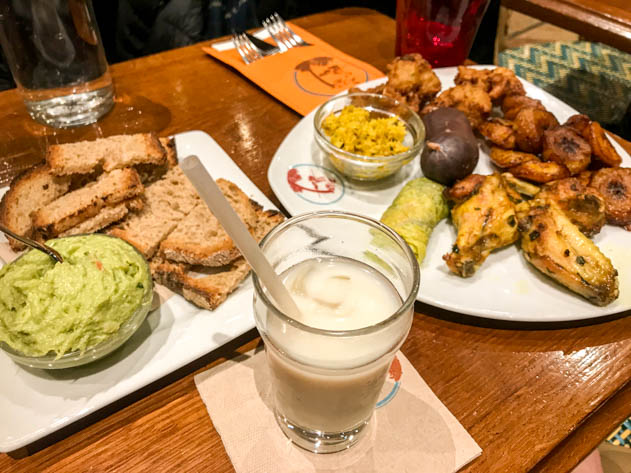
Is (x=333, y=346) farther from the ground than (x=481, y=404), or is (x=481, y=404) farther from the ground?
(x=333, y=346)

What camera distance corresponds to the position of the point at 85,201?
144 cm

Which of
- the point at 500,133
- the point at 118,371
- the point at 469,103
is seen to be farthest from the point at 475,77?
the point at 118,371

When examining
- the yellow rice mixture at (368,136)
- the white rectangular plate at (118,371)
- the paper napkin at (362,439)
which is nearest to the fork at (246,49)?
the yellow rice mixture at (368,136)

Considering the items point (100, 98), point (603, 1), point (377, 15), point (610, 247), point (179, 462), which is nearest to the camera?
point (179, 462)

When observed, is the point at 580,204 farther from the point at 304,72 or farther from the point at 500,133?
the point at 304,72

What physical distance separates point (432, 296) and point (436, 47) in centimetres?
166

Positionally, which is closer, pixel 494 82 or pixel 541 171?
pixel 541 171

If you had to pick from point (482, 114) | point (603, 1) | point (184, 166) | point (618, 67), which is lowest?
point (618, 67)

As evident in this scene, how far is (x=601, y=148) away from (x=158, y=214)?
5.25 feet

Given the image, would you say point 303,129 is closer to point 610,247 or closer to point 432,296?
point 432,296

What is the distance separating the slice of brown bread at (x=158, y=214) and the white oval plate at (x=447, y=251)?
308 millimetres

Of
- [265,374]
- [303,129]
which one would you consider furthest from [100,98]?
[265,374]

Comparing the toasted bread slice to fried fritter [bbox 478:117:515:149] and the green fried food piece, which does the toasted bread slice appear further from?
fried fritter [bbox 478:117:515:149]

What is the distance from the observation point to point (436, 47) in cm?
247
